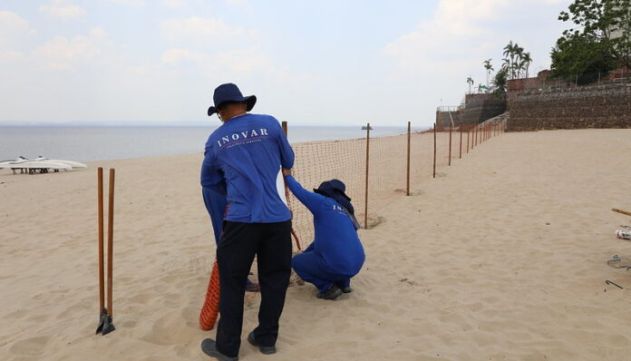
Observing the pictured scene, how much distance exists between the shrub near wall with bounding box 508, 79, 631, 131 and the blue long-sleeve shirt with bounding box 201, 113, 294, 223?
37.0 m

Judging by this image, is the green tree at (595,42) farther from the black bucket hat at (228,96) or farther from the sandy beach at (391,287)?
the black bucket hat at (228,96)

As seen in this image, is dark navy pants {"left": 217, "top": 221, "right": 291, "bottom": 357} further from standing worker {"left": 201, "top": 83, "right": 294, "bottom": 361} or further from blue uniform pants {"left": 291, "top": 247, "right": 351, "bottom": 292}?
blue uniform pants {"left": 291, "top": 247, "right": 351, "bottom": 292}

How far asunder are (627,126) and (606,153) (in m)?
19.8

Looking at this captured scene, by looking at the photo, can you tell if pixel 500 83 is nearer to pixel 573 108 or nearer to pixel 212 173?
pixel 573 108

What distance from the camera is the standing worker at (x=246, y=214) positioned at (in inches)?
118

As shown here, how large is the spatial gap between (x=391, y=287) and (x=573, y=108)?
37.0 meters

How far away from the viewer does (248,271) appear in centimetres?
306

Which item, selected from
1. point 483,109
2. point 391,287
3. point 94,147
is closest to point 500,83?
point 483,109

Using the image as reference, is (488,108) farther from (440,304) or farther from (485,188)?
(440,304)

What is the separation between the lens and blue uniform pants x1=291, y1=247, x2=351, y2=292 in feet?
13.3

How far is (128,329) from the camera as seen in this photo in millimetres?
3613

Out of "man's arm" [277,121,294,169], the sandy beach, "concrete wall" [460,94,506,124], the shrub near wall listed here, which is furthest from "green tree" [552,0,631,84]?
"man's arm" [277,121,294,169]

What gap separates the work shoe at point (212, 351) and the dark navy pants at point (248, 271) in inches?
1.3

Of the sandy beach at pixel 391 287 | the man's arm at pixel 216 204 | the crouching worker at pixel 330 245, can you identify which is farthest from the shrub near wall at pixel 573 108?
the man's arm at pixel 216 204
